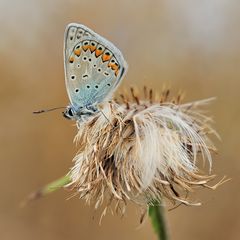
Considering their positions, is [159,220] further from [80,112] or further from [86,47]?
[86,47]

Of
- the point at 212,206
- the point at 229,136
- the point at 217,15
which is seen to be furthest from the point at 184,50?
the point at 212,206

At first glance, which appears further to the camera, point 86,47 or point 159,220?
point 86,47

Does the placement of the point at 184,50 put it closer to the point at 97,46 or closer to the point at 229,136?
the point at 229,136

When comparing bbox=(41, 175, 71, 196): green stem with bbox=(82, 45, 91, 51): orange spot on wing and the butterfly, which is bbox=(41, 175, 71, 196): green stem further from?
bbox=(82, 45, 91, 51): orange spot on wing

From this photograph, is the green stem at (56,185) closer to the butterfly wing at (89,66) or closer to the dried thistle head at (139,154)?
the dried thistle head at (139,154)

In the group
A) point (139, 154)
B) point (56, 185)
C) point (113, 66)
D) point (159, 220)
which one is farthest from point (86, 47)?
point (159, 220)

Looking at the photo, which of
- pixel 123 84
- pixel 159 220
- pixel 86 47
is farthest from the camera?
pixel 123 84
